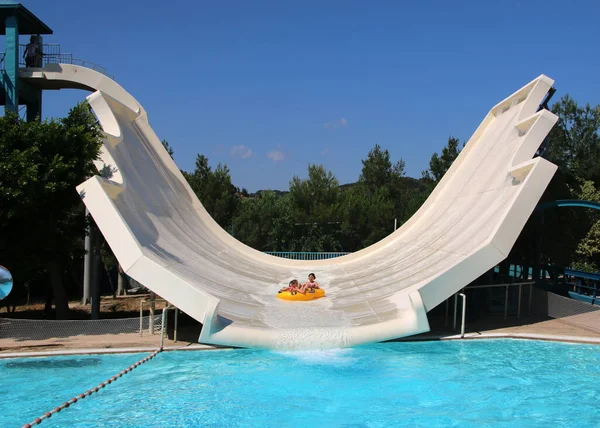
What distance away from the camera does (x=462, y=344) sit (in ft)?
36.6

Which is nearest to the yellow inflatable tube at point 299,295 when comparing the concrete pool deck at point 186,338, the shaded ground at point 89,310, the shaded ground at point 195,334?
the shaded ground at point 195,334

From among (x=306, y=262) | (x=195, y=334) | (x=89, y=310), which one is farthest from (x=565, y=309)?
(x=89, y=310)

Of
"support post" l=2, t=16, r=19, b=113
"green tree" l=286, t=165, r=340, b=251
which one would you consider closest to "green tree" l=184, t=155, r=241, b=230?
"green tree" l=286, t=165, r=340, b=251

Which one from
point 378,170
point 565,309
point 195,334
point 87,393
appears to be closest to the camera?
point 87,393

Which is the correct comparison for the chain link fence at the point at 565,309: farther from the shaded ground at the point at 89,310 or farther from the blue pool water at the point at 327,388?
the shaded ground at the point at 89,310

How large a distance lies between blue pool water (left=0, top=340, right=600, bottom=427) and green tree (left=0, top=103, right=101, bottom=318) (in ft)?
10.5

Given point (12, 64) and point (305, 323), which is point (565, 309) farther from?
point (12, 64)

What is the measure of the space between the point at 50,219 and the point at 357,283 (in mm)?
7499

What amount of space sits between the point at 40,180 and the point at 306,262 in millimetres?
9956

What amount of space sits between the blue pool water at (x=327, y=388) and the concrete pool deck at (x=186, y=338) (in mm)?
329

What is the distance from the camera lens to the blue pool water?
7598 mm

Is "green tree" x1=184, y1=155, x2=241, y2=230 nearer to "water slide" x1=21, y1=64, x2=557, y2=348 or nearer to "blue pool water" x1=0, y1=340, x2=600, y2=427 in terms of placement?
"water slide" x1=21, y1=64, x2=557, y2=348

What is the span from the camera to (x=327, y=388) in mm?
8633

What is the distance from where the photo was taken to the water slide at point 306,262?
10617 millimetres
